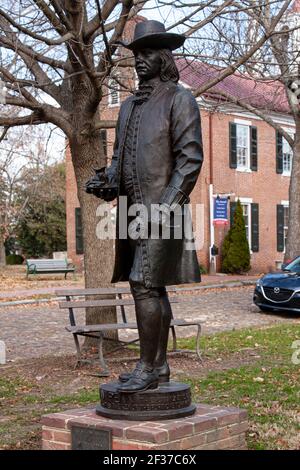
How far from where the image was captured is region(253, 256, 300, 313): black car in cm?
1628

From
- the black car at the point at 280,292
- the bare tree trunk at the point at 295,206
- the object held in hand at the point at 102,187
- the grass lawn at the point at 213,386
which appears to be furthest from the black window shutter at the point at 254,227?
the object held in hand at the point at 102,187

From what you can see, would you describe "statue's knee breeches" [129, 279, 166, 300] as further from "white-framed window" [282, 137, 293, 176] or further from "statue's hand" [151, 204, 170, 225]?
"white-framed window" [282, 137, 293, 176]

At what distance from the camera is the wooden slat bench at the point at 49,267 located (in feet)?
97.7

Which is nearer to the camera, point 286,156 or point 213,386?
point 213,386

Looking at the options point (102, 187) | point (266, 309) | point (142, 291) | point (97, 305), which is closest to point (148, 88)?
point (102, 187)

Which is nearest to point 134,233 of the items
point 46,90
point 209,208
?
point 46,90

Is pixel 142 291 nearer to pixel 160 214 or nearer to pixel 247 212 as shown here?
pixel 160 214

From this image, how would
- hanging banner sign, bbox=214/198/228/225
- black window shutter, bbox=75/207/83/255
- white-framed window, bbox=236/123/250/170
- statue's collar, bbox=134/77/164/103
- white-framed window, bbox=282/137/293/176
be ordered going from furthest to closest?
white-framed window, bbox=282/137/293/176 < black window shutter, bbox=75/207/83/255 < white-framed window, bbox=236/123/250/170 < hanging banner sign, bbox=214/198/228/225 < statue's collar, bbox=134/77/164/103

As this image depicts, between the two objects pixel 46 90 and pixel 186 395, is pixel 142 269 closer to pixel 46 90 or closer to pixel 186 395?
pixel 186 395

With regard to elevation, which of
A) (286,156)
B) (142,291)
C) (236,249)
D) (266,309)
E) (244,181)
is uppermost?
(286,156)

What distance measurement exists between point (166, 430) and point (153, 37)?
2.63 meters

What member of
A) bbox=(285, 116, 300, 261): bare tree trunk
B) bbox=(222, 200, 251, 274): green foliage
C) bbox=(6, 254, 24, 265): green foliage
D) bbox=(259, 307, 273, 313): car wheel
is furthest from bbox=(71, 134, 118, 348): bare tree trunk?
bbox=(6, 254, 24, 265): green foliage

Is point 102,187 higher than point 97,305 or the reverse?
higher

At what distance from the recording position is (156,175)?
223 inches
